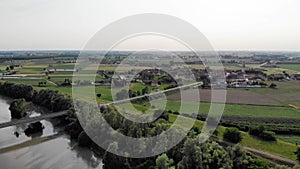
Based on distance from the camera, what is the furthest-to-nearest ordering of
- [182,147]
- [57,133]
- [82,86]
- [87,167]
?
[82,86] < [57,133] < [87,167] < [182,147]

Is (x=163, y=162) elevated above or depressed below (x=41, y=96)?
below

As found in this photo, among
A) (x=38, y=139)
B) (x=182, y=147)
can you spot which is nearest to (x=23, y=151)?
(x=38, y=139)

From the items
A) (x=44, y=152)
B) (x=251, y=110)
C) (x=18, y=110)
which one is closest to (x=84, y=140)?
(x=44, y=152)

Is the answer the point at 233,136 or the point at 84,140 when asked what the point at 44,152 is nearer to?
the point at 84,140

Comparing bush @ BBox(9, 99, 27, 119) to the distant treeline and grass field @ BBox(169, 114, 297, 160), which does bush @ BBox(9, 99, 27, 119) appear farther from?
grass field @ BBox(169, 114, 297, 160)

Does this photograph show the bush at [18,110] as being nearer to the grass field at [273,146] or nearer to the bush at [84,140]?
the bush at [84,140]

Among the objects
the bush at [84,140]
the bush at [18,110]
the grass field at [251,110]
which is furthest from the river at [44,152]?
the grass field at [251,110]

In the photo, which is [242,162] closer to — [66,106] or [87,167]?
[87,167]

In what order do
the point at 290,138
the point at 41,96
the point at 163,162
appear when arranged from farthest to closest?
1. the point at 41,96
2. the point at 290,138
3. the point at 163,162

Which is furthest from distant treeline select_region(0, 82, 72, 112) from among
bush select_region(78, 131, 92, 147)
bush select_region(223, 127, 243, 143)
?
bush select_region(223, 127, 243, 143)

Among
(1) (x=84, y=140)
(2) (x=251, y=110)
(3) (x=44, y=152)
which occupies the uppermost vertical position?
(2) (x=251, y=110)
